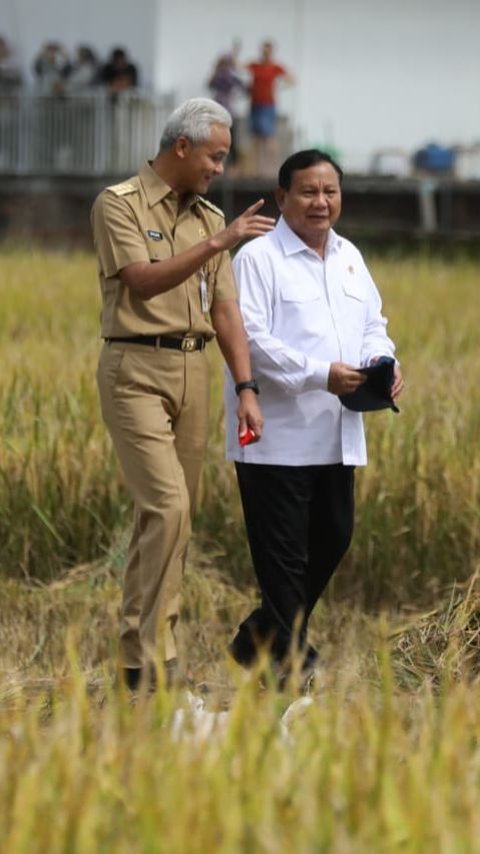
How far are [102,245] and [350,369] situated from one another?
700 millimetres

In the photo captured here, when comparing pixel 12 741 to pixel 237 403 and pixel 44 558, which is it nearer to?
pixel 237 403

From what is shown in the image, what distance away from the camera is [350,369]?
5598 mm

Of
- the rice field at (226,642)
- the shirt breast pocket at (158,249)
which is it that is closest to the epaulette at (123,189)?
the shirt breast pocket at (158,249)

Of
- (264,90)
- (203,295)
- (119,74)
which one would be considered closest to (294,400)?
(203,295)

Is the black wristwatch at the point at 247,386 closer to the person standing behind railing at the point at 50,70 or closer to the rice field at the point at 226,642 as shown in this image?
the rice field at the point at 226,642

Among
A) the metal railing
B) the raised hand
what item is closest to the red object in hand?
the raised hand

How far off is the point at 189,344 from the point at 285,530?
1.83 ft

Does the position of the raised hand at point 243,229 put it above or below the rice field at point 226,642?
above

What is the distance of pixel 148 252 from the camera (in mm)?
5508

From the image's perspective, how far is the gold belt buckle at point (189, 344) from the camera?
18.1 ft

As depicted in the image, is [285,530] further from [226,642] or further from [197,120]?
[197,120]

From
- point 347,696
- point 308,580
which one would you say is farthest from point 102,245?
point 347,696

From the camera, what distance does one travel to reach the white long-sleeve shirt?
18.6ft

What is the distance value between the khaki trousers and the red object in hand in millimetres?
210
